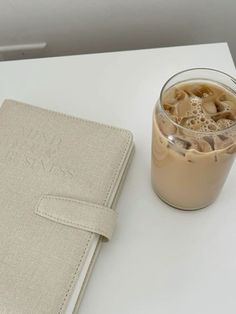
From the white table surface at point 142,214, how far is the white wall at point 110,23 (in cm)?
8

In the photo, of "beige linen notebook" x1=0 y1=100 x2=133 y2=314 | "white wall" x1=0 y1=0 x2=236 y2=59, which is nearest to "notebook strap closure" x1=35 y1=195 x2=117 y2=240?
"beige linen notebook" x1=0 y1=100 x2=133 y2=314

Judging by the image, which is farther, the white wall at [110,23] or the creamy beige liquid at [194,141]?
the white wall at [110,23]

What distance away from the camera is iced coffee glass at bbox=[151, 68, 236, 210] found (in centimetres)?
37

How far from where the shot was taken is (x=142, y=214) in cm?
45

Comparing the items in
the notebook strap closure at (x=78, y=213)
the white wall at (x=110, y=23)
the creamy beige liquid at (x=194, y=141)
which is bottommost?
the notebook strap closure at (x=78, y=213)

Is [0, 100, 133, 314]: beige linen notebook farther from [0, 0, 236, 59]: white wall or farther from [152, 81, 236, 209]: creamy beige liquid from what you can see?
[0, 0, 236, 59]: white wall

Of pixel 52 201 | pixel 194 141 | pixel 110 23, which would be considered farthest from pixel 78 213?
pixel 110 23

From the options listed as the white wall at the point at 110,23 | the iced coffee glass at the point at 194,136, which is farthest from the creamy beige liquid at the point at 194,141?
the white wall at the point at 110,23

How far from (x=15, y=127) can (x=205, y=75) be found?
22 cm

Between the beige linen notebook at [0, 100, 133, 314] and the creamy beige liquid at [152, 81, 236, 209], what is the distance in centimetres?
6

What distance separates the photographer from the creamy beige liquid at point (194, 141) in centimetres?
37

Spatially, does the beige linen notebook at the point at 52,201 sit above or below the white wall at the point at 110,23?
below

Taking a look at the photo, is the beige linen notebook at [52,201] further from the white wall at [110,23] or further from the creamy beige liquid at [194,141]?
the white wall at [110,23]

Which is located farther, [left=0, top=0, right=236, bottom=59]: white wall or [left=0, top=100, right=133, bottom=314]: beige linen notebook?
[left=0, top=0, right=236, bottom=59]: white wall
